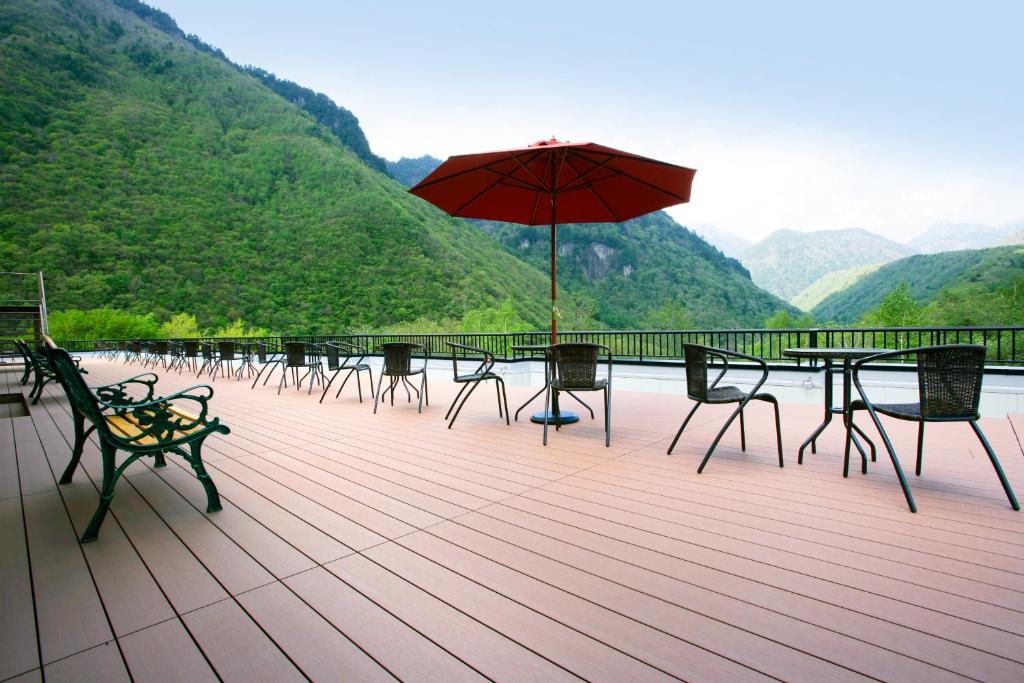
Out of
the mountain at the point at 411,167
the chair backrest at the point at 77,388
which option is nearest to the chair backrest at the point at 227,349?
the chair backrest at the point at 77,388

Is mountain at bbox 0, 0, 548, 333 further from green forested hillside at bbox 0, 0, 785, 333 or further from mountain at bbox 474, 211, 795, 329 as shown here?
mountain at bbox 474, 211, 795, 329

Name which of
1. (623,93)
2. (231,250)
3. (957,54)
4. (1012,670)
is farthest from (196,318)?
(957,54)

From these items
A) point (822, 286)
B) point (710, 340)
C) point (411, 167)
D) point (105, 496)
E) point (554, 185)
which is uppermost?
point (411, 167)

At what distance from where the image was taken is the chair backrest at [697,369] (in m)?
2.84

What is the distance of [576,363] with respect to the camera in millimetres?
3455

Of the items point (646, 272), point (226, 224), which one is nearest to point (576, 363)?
point (226, 224)

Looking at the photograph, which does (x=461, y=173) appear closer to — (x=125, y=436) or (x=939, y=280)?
(x=125, y=436)

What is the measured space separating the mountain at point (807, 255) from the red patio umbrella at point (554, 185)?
3229 inches

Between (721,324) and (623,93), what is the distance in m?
23.1

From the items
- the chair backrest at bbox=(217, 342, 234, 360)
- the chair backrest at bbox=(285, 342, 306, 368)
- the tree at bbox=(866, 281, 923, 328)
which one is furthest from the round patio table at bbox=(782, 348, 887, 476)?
the tree at bbox=(866, 281, 923, 328)

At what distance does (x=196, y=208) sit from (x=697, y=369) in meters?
35.9

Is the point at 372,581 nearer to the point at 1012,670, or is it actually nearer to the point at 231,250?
the point at 1012,670

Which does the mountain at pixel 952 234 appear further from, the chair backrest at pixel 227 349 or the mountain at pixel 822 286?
the chair backrest at pixel 227 349

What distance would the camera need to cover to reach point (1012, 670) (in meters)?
1.14
